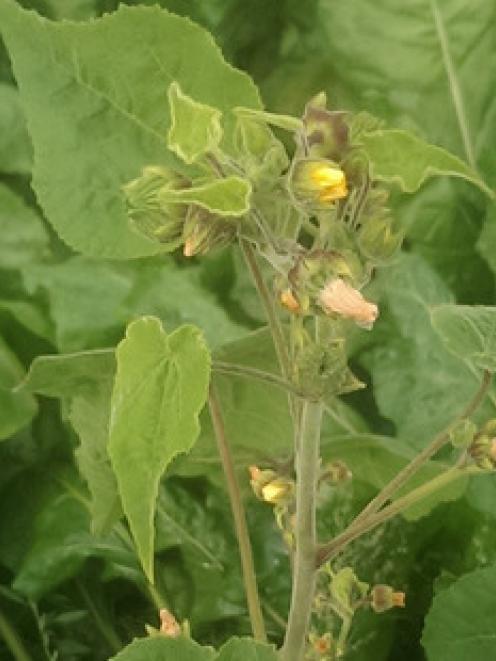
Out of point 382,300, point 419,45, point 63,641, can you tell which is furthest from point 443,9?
point 63,641

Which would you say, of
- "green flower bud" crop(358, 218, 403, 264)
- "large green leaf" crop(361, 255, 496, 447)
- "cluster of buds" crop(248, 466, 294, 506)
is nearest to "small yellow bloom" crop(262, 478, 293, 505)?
"cluster of buds" crop(248, 466, 294, 506)

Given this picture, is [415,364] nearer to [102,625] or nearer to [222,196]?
[102,625]

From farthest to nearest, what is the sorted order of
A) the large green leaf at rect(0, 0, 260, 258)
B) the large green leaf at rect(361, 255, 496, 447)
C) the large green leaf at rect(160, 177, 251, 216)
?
the large green leaf at rect(361, 255, 496, 447), the large green leaf at rect(0, 0, 260, 258), the large green leaf at rect(160, 177, 251, 216)

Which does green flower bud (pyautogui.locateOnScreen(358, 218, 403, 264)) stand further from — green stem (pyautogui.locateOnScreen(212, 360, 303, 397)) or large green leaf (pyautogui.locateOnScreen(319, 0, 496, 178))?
large green leaf (pyautogui.locateOnScreen(319, 0, 496, 178))

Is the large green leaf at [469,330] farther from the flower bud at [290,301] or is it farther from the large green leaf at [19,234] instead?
the large green leaf at [19,234]

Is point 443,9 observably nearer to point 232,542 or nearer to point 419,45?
point 419,45

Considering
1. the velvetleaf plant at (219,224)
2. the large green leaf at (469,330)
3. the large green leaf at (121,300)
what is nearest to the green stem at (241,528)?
the velvetleaf plant at (219,224)
